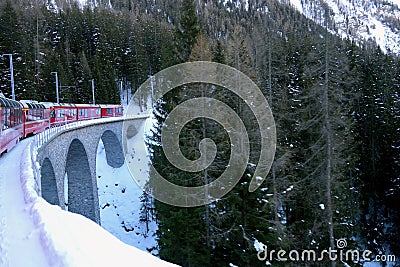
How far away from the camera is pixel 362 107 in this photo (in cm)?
2719

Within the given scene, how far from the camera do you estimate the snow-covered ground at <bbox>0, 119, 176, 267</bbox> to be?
3141 mm

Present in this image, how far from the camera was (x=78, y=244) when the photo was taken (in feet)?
11.4

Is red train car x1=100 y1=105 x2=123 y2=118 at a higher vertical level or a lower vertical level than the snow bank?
higher

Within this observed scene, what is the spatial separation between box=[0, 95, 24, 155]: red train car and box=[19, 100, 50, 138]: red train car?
2.03 meters

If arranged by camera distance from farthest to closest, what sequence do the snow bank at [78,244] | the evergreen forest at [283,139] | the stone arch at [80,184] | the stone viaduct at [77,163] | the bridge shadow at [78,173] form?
the stone arch at [80,184]
the bridge shadow at [78,173]
the stone viaduct at [77,163]
the evergreen forest at [283,139]
the snow bank at [78,244]

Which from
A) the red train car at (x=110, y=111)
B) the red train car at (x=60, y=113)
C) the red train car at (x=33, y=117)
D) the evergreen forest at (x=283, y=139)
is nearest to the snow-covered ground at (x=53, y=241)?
the evergreen forest at (x=283, y=139)

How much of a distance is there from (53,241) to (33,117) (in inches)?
736

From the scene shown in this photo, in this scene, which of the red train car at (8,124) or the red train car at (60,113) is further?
the red train car at (60,113)

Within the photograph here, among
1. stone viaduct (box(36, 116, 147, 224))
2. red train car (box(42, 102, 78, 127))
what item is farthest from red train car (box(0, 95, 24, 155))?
red train car (box(42, 102, 78, 127))

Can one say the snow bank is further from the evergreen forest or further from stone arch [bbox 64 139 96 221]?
stone arch [bbox 64 139 96 221]

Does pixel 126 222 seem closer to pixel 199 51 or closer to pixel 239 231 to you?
pixel 239 231

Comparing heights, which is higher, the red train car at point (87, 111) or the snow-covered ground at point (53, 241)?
the red train car at point (87, 111)

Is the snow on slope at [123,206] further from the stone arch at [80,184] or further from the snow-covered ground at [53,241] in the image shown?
the snow-covered ground at [53,241]

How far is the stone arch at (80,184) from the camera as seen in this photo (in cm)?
2058
